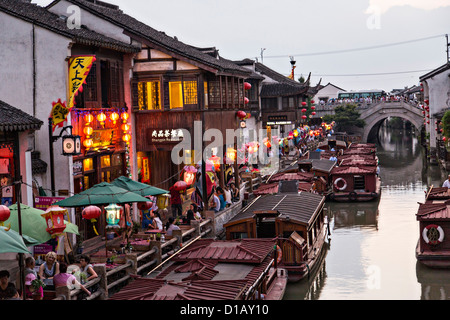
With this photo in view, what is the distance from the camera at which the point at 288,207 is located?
22.0 m

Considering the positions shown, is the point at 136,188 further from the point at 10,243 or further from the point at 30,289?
the point at 10,243

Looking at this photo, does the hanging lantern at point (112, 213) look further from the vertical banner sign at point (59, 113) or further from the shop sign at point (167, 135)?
the shop sign at point (167, 135)

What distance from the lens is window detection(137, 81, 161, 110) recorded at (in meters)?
23.0

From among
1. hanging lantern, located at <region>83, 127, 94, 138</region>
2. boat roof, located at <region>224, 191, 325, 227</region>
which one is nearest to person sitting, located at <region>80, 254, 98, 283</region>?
hanging lantern, located at <region>83, 127, 94, 138</region>

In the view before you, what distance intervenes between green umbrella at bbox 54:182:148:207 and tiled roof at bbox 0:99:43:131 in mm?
2013

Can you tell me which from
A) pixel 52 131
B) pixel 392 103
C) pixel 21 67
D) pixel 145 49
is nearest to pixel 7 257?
pixel 52 131

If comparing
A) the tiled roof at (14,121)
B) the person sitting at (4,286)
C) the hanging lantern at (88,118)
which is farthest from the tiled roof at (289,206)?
the person sitting at (4,286)

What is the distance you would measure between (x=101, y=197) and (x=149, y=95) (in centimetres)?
802

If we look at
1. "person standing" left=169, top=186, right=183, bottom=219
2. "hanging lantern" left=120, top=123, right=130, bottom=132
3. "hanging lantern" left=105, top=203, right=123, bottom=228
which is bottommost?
"person standing" left=169, top=186, right=183, bottom=219

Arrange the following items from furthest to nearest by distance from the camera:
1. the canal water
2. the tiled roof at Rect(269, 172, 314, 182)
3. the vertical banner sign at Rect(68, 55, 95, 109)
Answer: the tiled roof at Rect(269, 172, 314, 182), the canal water, the vertical banner sign at Rect(68, 55, 95, 109)

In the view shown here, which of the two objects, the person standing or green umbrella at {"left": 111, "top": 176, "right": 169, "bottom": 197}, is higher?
green umbrella at {"left": 111, "top": 176, "right": 169, "bottom": 197}

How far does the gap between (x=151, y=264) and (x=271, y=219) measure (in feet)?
18.0

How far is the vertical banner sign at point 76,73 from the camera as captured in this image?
17484 mm

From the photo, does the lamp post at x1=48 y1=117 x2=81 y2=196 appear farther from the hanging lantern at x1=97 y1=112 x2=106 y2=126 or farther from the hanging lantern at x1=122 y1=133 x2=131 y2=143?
the hanging lantern at x1=122 y1=133 x2=131 y2=143
